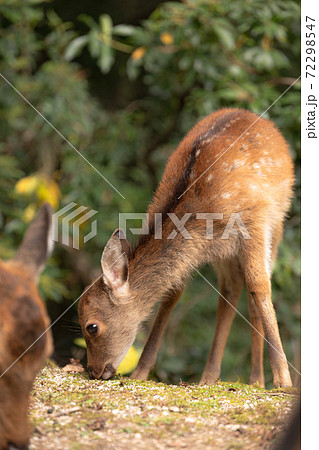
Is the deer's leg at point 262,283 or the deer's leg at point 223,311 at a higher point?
the deer's leg at point 262,283

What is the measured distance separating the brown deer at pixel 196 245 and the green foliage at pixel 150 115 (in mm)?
1191

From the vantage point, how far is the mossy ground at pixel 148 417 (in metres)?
2.03

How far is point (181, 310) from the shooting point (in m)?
6.09

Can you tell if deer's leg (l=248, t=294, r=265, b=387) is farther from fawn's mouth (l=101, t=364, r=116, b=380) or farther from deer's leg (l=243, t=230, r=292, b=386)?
fawn's mouth (l=101, t=364, r=116, b=380)

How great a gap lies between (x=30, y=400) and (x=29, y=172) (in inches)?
144

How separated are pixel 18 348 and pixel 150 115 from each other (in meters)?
4.60

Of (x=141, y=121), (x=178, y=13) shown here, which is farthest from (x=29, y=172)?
(x=178, y=13)

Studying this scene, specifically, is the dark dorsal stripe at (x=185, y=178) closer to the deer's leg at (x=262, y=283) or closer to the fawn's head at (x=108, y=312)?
the fawn's head at (x=108, y=312)

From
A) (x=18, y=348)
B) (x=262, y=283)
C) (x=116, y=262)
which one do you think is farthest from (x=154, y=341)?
(x=18, y=348)

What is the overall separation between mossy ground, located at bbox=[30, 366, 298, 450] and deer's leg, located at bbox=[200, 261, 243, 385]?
3.81 feet

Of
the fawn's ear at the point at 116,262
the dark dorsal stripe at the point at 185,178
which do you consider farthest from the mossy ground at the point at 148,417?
the dark dorsal stripe at the point at 185,178

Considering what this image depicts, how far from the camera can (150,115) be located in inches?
251

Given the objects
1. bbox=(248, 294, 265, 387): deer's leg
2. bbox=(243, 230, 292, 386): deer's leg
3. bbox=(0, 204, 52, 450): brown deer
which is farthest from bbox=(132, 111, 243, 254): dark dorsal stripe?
bbox=(0, 204, 52, 450): brown deer
